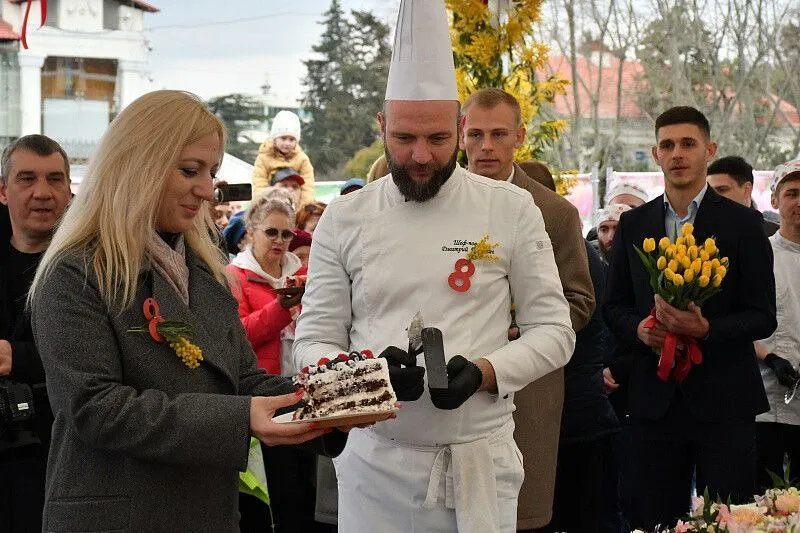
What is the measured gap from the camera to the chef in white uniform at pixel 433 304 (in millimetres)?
2773

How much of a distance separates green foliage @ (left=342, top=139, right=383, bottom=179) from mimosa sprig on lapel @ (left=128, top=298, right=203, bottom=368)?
9.24 m

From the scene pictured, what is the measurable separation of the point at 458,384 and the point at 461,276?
1.21 ft

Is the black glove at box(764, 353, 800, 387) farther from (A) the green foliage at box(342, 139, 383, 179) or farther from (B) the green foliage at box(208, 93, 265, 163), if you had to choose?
(A) the green foliage at box(342, 139, 383, 179)

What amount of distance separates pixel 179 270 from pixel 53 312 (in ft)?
1.08

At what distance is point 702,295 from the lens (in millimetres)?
3994

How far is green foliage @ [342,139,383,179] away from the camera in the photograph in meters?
11.7

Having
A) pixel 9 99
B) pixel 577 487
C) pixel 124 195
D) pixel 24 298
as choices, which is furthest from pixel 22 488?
pixel 9 99

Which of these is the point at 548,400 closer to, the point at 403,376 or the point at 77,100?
the point at 403,376

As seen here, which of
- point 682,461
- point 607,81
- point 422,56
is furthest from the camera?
point 607,81

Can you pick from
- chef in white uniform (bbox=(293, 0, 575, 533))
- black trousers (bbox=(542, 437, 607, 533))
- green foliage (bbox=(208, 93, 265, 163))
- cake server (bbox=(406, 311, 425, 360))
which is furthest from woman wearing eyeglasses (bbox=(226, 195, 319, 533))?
green foliage (bbox=(208, 93, 265, 163))

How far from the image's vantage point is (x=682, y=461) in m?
4.27

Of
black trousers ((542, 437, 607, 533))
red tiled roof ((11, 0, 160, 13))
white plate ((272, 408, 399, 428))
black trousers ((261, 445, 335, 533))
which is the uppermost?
red tiled roof ((11, 0, 160, 13))

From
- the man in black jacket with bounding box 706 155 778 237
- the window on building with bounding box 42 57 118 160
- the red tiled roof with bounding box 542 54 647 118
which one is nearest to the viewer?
the man in black jacket with bounding box 706 155 778 237

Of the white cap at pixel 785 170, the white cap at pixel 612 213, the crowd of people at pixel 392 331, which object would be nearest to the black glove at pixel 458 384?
the crowd of people at pixel 392 331
